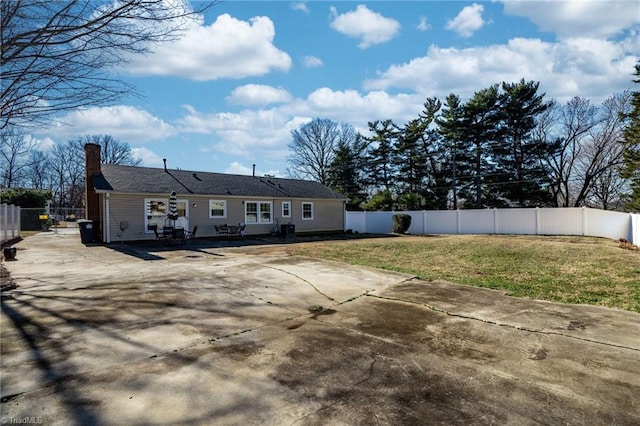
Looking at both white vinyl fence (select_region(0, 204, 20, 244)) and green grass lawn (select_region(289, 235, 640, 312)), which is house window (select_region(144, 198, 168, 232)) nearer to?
white vinyl fence (select_region(0, 204, 20, 244))

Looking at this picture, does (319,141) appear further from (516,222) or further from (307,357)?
(307,357)

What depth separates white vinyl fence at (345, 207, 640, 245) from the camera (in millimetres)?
16938

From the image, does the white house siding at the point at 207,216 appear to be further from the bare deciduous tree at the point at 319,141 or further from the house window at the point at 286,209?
the bare deciduous tree at the point at 319,141

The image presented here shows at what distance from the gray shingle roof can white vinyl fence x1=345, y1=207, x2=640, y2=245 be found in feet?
11.9

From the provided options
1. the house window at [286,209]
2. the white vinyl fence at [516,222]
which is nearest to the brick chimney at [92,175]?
the house window at [286,209]

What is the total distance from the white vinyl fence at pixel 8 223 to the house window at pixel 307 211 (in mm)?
14517

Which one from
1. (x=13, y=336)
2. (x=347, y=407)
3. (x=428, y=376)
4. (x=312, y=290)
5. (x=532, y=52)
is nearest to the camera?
(x=347, y=407)

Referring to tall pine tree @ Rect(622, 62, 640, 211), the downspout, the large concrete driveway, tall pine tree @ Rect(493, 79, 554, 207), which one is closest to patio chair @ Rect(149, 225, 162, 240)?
the downspout

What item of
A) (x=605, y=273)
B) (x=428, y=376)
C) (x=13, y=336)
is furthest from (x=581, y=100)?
(x=13, y=336)

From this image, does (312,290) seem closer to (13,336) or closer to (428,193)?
(13,336)

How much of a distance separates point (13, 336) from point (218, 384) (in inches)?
109

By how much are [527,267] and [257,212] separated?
14954 millimetres

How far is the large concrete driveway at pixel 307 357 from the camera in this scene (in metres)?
2.70

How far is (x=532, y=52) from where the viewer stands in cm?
1767
